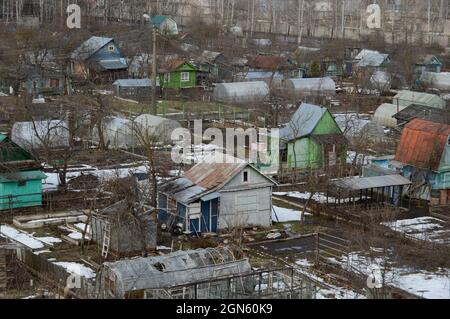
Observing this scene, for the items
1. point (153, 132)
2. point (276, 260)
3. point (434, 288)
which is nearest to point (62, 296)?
point (276, 260)

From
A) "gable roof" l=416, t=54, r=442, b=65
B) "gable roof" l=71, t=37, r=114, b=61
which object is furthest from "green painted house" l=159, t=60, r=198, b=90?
"gable roof" l=416, t=54, r=442, b=65

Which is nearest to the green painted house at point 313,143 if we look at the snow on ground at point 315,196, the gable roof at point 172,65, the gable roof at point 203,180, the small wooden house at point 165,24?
the snow on ground at point 315,196

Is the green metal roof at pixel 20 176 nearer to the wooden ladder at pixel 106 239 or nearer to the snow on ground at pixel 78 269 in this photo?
the wooden ladder at pixel 106 239

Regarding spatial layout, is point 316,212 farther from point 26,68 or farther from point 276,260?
point 26,68

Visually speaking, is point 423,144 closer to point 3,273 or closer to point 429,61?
point 3,273

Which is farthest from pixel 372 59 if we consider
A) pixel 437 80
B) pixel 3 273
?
pixel 3 273
